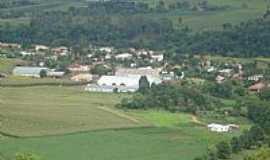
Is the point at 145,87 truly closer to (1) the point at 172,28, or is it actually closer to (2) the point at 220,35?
(2) the point at 220,35

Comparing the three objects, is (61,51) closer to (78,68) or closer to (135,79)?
(78,68)

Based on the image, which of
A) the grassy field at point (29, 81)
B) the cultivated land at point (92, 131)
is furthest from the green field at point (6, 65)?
the cultivated land at point (92, 131)

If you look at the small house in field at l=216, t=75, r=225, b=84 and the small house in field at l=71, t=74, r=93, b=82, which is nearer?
the small house in field at l=216, t=75, r=225, b=84

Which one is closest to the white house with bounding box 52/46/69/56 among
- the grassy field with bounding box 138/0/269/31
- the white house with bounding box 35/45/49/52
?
the white house with bounding box 35/45/49/52

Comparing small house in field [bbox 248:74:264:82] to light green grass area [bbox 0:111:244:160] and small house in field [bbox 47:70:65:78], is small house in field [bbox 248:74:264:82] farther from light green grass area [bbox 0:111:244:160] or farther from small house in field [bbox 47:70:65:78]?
light green grass area [bbox 0:111:244:160]

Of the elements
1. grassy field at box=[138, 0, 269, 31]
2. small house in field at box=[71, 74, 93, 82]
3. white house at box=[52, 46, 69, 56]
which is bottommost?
small house in field at box=[71, 74, 93, 82]

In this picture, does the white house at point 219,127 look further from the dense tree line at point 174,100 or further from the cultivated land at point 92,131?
the dense tree line at point 174,100

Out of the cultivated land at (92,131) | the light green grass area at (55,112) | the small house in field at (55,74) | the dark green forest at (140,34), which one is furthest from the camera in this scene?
the dark green forest at (140,34)

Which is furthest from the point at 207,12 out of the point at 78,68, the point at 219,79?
the point at 219,79
